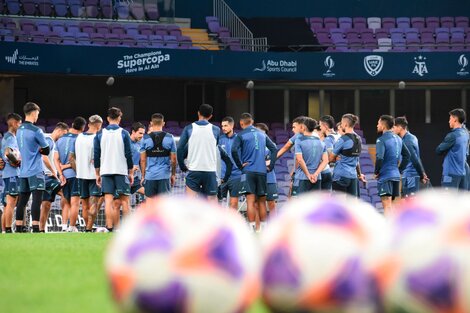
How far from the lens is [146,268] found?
5.03 m

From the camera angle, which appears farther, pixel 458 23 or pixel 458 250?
pixel 458 23

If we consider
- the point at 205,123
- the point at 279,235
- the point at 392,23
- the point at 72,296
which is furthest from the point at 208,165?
the point at 392,23

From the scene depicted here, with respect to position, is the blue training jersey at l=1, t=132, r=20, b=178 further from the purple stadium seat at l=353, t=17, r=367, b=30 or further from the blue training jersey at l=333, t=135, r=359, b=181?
the purple stadium seat at l=353, t=17, r=367, b=30

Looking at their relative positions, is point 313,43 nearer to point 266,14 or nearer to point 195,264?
point 266,14

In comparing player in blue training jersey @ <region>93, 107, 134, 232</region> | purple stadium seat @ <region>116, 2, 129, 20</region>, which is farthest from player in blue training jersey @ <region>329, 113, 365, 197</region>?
purple stadium seat @ <region>116, 2, 129, 20</region>

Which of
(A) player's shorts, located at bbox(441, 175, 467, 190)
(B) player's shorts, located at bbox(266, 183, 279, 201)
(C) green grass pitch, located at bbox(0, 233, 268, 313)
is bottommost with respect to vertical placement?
(C) green grass pitch, located at bbox(0, 233, 268, 313)

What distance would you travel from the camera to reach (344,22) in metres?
42.8

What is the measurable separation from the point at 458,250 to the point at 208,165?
567 inches

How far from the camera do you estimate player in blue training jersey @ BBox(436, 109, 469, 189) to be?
21.4m

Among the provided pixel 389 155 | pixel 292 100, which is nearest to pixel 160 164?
pixel 389 155

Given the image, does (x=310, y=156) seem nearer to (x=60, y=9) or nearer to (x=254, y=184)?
(x=254, y=184)

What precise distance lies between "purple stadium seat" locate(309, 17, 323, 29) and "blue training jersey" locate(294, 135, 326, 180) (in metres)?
22.1

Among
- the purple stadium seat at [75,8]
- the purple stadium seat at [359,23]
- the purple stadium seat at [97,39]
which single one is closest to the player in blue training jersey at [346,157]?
the purple stadium seat at [97,39]

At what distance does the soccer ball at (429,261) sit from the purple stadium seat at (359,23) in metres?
37.6
